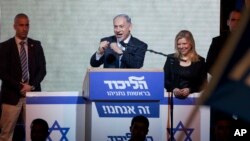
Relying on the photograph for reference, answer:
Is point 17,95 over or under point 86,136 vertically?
over

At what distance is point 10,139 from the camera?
322 inches

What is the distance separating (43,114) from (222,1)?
3.38 m

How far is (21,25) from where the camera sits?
28.6 ft

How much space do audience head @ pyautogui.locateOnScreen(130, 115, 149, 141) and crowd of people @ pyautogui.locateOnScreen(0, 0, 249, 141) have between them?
0.79 metres

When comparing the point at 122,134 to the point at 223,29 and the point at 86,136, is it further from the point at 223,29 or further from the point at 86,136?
the point at 223,29

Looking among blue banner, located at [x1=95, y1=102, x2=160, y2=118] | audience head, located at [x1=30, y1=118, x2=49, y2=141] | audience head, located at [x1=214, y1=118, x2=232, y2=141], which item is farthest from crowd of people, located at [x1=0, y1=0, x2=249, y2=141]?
audience head, located at [x1=30, y1=118, x2=49, y2=141]

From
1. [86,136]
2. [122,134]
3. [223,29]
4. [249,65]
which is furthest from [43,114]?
[249,65]

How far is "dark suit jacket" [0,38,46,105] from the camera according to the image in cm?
841

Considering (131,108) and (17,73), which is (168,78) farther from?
(17,73)

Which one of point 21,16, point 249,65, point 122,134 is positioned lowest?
point 249,65

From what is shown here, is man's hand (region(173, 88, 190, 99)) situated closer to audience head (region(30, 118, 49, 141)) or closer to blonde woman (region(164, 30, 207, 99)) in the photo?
blonde woman (region(164, 30, 207, 99))

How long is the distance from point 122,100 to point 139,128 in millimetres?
451

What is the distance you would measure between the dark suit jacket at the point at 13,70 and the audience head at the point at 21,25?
0.36 feet

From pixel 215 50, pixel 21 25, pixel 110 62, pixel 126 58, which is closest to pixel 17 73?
pixel 21 25
